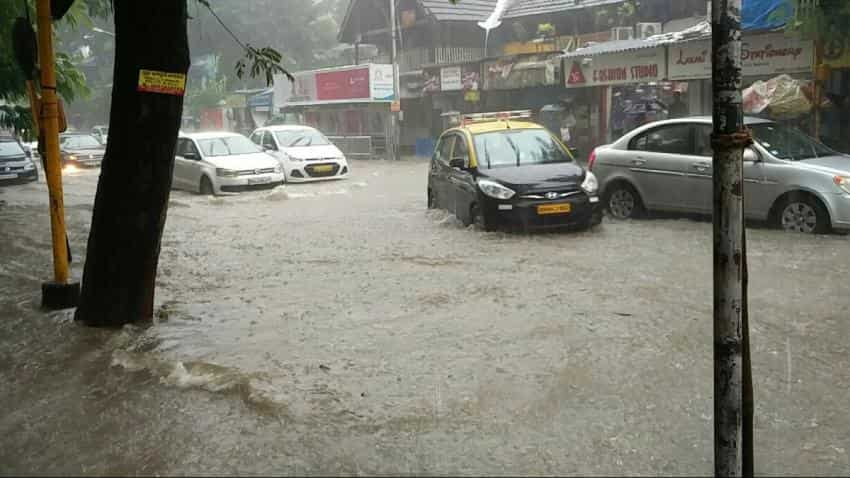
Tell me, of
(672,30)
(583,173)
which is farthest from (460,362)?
(672,30)

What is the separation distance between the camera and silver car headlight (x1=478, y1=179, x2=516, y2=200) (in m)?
11.1

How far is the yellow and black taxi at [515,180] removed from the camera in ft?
36.2

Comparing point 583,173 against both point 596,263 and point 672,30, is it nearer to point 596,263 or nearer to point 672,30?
point 596,263

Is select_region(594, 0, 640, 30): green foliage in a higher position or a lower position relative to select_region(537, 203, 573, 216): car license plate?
higher

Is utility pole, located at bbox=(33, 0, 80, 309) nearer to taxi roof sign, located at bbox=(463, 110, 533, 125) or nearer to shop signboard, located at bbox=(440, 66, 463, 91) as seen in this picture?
taxi roof sign, located at bbox=(463, 110, 533, 125)

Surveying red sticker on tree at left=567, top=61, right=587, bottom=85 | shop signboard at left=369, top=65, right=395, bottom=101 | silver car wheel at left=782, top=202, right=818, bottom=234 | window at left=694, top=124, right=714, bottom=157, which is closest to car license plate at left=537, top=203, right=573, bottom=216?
window at left=694, top=124, right=714, bottom=157

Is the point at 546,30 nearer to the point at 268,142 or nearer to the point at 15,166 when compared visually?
the point at 268,142

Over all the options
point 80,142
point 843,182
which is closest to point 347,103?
point 80,142

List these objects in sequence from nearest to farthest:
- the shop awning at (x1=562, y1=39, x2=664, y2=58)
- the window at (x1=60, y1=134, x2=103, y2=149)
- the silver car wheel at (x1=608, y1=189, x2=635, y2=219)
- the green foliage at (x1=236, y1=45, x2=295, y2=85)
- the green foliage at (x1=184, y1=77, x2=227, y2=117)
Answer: the green foliage at (x1=236, y1=45, x2=295, y2=85) → the silver car wheel at (x1=608, y1=189, x2=635, y2=219) → the shop awning at (x1=562, y1=39, x2=664, y2=58) → the window at (x1=60, y1=134, x2=103, y2=149) → the green foliage at (x1=184, y1=77, x2=227, y2=117)

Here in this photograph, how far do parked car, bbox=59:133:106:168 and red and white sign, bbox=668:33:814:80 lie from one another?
21685 millimetres

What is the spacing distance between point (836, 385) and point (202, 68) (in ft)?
174

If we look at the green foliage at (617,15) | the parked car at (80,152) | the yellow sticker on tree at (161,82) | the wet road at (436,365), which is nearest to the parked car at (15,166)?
the parked car at (80,152)

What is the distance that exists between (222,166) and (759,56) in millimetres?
12226

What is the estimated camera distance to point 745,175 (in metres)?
10.6
